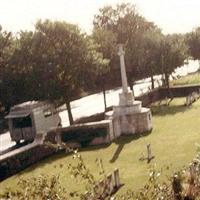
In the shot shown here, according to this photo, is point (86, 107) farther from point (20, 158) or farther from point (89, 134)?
point (20, 158)

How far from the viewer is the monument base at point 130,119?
105 feet

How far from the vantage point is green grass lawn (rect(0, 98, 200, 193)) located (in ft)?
71.5

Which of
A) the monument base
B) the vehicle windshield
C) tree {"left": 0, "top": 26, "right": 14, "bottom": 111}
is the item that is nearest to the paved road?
the vehicle windshield

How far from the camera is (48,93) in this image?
35.6 meters

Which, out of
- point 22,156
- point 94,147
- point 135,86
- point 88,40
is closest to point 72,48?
point 88,40

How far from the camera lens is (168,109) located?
134 feet

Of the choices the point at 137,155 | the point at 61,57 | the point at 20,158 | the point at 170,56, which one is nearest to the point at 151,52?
the point at 170,56

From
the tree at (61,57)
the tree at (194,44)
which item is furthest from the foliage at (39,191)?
the tree at (194,44)

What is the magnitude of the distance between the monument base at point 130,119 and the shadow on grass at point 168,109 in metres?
6.44

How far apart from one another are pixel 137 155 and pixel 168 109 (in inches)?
639

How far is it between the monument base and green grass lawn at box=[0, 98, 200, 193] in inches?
36.7

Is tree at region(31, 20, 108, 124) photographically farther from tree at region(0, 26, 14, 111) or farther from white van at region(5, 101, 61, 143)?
tree at region(0, 26, 14, 111)

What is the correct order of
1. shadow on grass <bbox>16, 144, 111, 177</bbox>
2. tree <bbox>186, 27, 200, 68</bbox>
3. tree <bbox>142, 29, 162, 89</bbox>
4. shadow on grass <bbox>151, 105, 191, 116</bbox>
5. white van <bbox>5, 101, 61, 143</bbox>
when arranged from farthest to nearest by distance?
1. tree <bbox>186, 27, 200, 68</bbox>
2. tree <bbox>142, 29, 162, 89</bbox>
3. shadow on grass <bbox>151, 105, 191, 116</bbox>
4. white van <bbox>5, 101, 61, 143</bbox>
5. shadow on grass <bbox>16, 144, 111, 177</bbox>

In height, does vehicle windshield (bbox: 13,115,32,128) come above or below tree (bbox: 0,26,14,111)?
below
